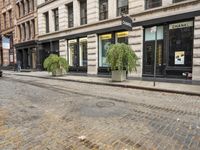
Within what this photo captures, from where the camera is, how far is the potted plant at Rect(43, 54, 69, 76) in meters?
16.4

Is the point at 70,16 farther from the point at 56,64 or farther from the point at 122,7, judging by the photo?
the point at 122,7

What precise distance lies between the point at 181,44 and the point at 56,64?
10.8m

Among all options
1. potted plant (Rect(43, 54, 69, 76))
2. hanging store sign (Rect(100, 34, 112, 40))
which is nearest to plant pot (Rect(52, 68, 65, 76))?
potted plant (Rect(43, 54, 69, 76))

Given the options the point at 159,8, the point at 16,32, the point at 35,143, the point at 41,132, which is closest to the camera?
the point at 35,143

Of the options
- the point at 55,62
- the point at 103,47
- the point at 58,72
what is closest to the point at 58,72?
the point at 58,72

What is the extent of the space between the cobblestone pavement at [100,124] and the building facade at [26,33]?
68.6 feet

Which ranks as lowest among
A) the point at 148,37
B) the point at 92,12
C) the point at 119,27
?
the point at 148,37

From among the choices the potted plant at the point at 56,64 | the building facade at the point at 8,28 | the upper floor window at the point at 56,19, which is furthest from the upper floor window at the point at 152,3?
the building facade at the point at 8,28

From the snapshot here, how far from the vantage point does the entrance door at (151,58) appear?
13.5 metres

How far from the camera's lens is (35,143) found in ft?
12.4

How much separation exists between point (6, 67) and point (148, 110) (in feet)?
110

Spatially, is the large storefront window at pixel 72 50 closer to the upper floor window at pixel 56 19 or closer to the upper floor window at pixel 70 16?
the upper floor window at pixel 70 16

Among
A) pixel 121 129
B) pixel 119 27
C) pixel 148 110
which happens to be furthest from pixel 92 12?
pixel 121 129

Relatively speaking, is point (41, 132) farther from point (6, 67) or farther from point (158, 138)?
point (6, 67)
